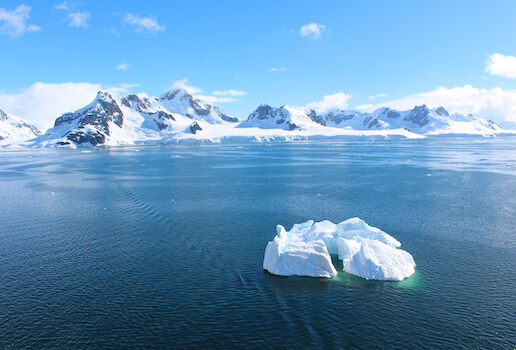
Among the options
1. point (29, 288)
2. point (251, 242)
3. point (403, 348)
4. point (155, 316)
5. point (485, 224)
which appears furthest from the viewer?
point (485, 224)

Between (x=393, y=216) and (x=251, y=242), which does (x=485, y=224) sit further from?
(x=251, y=242)

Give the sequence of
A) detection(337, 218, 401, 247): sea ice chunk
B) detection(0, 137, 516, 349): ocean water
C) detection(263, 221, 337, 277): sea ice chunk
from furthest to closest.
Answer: detection(337, 218, 401, 247): sea ice chunk, detection(263, 221, 337, 277): sea ice chunk, detection(0, 137, 516, 349): ocean water

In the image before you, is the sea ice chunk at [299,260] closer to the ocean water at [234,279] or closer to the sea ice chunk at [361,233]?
the ocean water at [234,279]

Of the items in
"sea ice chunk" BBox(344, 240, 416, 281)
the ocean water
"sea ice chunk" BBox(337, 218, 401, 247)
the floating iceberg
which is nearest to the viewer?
the ocean water

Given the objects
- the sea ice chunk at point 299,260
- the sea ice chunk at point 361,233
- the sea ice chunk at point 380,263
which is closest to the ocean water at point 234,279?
the sea ice chunk at point 380,263

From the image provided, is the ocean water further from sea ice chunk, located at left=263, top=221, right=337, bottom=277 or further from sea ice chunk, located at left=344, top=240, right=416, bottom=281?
sea ice chunk, located at left=263, top=221, right=337, bottom=277

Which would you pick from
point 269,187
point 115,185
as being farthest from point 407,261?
point 115,185

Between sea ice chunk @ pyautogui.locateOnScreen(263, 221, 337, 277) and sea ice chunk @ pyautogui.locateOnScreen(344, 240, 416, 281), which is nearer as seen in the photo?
sea ice chunk @ pyautogui.locateOnScreen(344, 240, 416, 281)

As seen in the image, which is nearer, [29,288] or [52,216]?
[29,288]

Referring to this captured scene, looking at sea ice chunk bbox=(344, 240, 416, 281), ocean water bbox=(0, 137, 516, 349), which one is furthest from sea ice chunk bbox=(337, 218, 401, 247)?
sea ice chunk bbox=(344, 240, 416, 281)
